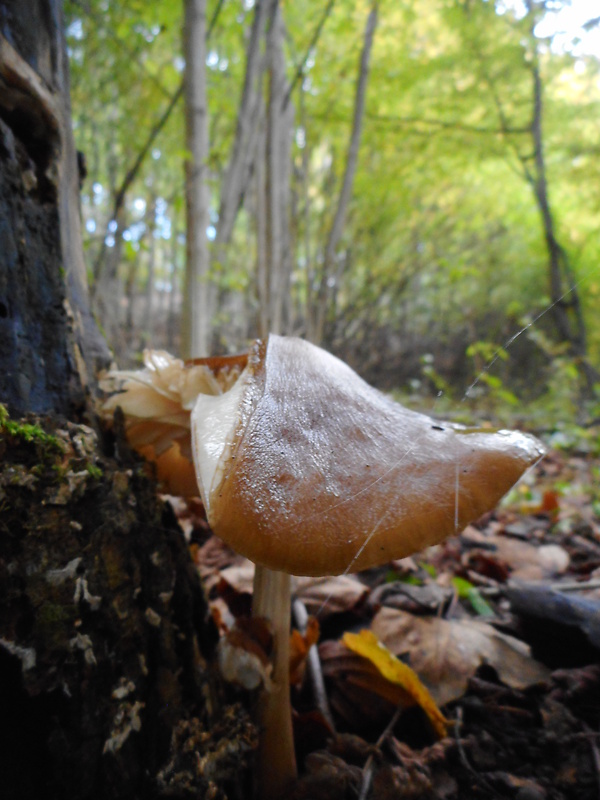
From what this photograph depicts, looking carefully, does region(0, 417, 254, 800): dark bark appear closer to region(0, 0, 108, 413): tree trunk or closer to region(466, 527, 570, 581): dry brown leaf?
region(0, 0, 108, 413): tree trunk

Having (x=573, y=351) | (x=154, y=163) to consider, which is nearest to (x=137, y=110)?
(x=154, y=163)

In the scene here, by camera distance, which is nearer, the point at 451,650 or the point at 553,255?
the point at 451,650

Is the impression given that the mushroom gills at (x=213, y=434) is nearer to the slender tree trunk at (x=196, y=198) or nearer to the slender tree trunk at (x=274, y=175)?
the slender tree trunk at (x=274, y=175)

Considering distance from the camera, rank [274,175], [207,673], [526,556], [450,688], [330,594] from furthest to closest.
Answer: [274,175]
[526,556]
[330,594]
[450,688]
[207,673]

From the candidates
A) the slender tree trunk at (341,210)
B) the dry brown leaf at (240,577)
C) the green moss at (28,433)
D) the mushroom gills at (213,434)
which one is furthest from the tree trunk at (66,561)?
the slender tree trunk at (341,210)

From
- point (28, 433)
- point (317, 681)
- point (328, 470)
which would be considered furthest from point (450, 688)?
point (28, 433)

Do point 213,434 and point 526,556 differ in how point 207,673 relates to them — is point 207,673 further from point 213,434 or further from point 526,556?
point 526,556
